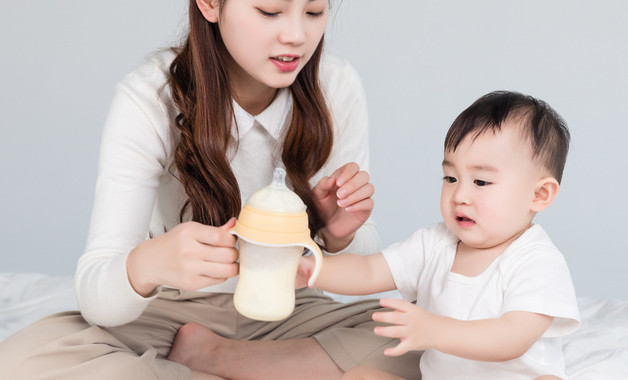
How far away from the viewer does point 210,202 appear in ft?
7.44

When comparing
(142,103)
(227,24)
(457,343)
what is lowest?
(457,343)

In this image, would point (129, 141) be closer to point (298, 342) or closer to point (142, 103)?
point (142, 103)

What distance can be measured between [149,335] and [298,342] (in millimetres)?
381

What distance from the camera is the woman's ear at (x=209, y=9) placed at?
220 cm

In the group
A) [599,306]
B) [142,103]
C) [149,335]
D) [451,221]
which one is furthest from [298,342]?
[599,306]

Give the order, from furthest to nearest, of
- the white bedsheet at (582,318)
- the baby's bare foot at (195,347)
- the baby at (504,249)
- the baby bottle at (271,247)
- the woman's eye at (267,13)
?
the white bedsheet at (582,318) → the baby's bare foot at (195,347) → the woman's eye at (267,13) → the baby at (504,249) → the baby bottle at (271,247)

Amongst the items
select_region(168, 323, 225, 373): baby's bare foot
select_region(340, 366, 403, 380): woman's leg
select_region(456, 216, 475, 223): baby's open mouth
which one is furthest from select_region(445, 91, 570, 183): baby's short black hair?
select_region(168, 323, 225, 373): baby's bare foot

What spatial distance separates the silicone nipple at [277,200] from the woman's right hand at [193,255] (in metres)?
0.10

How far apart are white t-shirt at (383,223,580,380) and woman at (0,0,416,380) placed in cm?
23

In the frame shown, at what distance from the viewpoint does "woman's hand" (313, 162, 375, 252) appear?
2.18m

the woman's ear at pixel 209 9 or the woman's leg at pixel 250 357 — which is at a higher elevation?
the woman's ear at pixel 209 9

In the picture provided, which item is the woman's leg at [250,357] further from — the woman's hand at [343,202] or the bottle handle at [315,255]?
the bottle handle at [315,255]

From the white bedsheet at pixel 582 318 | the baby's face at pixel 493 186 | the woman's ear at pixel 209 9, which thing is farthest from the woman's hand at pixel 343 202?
the white bedsheet at pixel 582 318

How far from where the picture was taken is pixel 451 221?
6.73ft
